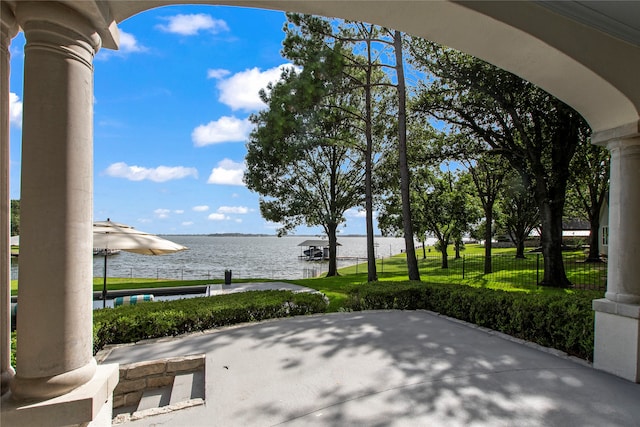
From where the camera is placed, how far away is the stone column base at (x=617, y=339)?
3.85m

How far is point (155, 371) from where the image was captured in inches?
166

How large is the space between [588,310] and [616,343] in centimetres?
69

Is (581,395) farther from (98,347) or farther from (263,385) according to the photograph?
(98,347)

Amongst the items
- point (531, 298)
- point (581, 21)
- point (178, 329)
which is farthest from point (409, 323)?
point (581, 21)

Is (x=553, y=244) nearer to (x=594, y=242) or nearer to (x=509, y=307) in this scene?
(x=509, y=307)

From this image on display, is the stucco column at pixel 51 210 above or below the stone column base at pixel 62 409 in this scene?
above

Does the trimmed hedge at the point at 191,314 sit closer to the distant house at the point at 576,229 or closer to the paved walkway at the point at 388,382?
the paved walkway at the point at 388,382

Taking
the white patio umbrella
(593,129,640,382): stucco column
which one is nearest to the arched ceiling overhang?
(593,129,640,382): stucco column

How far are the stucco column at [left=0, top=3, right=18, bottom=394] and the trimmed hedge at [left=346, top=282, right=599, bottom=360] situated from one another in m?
6.13

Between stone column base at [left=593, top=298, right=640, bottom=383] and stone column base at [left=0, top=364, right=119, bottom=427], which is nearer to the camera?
stone column base at [left=0, top=364, right=119, bottom=427]

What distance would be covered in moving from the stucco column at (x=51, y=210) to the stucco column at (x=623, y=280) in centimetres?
544

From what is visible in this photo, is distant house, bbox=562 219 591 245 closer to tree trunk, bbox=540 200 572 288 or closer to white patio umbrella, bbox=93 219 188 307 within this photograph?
tree trunk, bbox=540 200 572 288

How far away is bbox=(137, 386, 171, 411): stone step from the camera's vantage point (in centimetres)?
390

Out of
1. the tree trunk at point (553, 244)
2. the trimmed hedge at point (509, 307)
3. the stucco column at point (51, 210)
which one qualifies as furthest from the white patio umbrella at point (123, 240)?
the tree trunk at point (553, 244)
